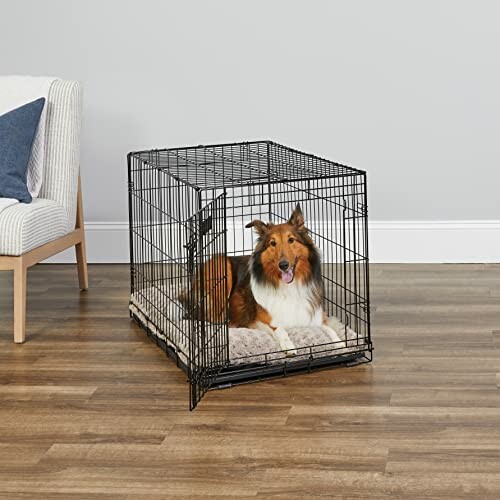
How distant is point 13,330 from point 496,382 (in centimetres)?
163

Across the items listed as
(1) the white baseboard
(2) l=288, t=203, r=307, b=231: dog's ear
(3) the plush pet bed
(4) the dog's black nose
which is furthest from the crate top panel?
(1) the white baseboard

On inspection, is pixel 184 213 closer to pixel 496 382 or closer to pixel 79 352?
pixel 79 352

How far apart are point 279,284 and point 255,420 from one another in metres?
0.57

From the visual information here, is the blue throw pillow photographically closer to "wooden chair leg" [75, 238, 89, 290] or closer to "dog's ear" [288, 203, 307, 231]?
"wooden chair leg" [75, 238, 89, 290]

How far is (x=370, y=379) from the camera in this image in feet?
9.48

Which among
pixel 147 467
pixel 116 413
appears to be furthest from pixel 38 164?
pixel 147 467

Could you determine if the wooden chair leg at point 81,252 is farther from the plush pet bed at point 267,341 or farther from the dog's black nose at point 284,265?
the dog's black nose at point 284,265

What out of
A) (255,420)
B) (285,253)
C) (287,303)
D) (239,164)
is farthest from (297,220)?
(255,420)

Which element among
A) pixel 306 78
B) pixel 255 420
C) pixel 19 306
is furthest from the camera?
pixel 306 78

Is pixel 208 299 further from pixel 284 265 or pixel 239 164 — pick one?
pixel 239 164

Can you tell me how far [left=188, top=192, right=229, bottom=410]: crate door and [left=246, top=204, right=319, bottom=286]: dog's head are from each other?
118 millimetres

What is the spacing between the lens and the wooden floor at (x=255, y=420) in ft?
7.31

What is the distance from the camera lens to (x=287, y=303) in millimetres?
3068

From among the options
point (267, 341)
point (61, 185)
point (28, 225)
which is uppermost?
point (61, 185)
